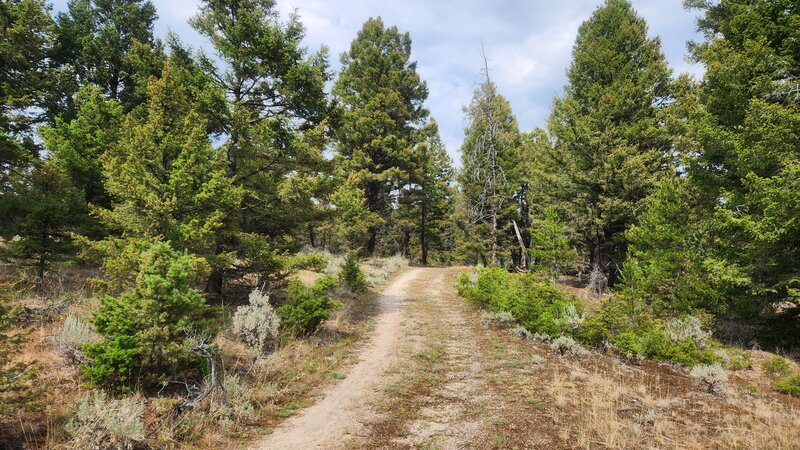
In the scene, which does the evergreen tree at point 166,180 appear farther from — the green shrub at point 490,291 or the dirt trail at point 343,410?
the green shrub at point 490,291

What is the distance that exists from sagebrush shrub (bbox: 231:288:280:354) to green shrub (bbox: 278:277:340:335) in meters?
0.92

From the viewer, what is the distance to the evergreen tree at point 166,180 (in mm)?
8109

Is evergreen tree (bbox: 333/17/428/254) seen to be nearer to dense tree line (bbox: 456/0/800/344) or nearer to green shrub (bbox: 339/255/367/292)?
dense tree line (bbox: 456/0/800/344)

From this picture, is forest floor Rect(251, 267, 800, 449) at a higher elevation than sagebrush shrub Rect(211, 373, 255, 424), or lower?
lower

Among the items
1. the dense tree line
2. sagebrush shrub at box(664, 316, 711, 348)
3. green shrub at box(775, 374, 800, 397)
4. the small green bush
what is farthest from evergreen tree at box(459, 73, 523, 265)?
green shrub at box(775, 374, 800, 397)

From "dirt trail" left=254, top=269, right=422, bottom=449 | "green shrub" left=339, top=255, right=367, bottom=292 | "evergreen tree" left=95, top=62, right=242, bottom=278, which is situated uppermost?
"evergreen tree" left=95, top=62, right=242, bottom=278

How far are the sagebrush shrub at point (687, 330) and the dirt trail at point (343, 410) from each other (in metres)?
8.54

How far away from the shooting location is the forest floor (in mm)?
5312

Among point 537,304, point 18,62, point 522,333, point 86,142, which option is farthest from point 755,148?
point 18,62

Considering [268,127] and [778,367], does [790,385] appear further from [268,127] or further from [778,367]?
[268,127]

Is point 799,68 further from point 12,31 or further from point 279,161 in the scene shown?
point 12,31

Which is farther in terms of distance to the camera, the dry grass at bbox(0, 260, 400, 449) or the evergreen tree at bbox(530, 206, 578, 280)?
the evergreen tree at bbox(530, 206, 578, 280)

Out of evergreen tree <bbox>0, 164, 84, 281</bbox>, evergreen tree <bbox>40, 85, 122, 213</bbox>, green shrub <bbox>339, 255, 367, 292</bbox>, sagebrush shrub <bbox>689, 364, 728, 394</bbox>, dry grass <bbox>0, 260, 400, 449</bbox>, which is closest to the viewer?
dry grass <bbox>0, 260, 400, 449</bbox>

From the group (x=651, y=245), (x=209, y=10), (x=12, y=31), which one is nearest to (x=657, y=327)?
(x=651, y=245)
